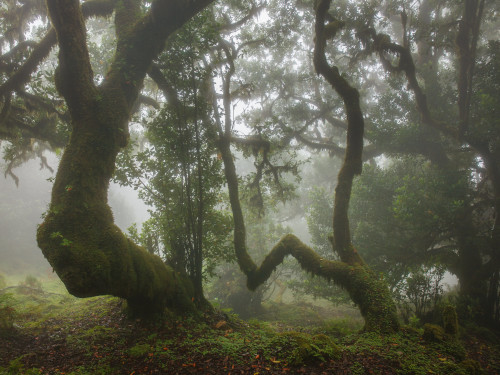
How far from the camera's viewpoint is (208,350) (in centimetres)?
479

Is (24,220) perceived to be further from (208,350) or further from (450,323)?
(450,323)

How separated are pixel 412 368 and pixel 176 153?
266 inches

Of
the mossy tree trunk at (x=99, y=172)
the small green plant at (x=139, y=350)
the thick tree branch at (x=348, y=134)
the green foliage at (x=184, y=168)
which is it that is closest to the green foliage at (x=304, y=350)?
the small green plant at (x=139, y=350)

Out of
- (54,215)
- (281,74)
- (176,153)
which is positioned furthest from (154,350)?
(281,74)

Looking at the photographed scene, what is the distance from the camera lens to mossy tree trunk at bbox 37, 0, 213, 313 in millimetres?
4691

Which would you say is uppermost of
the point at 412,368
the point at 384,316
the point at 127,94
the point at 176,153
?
the point at 127,94

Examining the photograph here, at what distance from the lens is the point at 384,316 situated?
5.84m

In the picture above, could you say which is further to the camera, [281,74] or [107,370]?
[281,74]

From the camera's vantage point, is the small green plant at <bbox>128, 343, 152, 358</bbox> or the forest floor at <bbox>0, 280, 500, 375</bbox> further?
the small green plant at <bbox>128, 343, 152, 358</bbox>

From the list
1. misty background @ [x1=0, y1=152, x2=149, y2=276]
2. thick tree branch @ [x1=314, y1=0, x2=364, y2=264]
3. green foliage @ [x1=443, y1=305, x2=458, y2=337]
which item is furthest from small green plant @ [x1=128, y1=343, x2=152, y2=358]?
misty background @ [x1=0, y1=152, x2=149, y2=276]

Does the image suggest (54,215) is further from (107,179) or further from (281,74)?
(281,74)

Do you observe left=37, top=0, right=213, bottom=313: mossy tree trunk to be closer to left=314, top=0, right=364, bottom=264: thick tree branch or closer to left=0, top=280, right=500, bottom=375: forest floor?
left=0, top=280, right=500, bottom=375: forest floor

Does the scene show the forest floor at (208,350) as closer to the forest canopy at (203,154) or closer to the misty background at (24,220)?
the forest canopy at (203,154)

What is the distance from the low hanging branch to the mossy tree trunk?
2.74 meters
